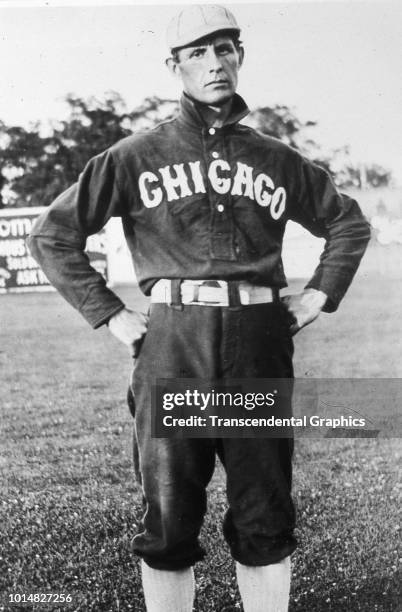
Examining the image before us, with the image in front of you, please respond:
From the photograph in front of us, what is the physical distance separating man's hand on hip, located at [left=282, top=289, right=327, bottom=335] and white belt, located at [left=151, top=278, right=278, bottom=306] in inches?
4.8

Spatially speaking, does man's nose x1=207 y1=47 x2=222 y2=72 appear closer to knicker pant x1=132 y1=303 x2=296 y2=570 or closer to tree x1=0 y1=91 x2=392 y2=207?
tree x1=0 y1=91 x2=392 y2=207

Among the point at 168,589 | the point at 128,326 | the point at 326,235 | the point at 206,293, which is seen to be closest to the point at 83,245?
the point at 128,326

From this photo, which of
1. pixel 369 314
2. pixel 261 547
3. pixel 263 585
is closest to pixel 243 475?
pixel 261 547

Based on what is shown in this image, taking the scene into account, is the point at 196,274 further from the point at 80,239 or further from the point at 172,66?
the point at 172,66

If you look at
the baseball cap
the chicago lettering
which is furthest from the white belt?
the baseball cap

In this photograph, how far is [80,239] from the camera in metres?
1.99

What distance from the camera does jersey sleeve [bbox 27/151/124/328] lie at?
A: 1.97 m

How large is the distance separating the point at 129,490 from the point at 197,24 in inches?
Result: 60.4

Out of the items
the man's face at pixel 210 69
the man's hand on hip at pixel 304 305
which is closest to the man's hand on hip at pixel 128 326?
the man's hand on hip at pixel 304 305

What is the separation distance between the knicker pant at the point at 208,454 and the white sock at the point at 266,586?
5 cm

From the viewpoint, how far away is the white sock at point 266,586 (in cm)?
204

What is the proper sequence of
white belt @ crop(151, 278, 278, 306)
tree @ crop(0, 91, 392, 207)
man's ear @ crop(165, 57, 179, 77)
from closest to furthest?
1. white belt @ crop(151, 278, 278, 306)
2. man's ear @ crop(165, 57, 179, 77)
3. tree @ crop(0, 91, 392, 207)

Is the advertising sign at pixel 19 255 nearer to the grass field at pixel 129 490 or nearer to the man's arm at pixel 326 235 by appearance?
the grass field at pixel 129 490

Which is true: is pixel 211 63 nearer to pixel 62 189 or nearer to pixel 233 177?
pixel 233 177
